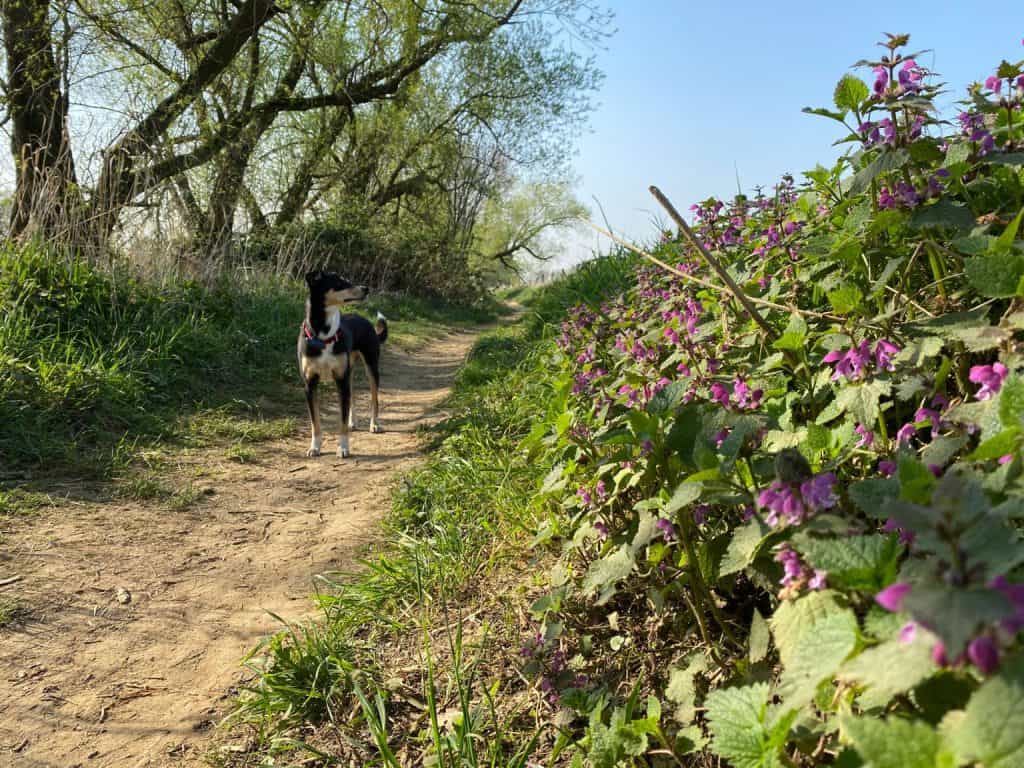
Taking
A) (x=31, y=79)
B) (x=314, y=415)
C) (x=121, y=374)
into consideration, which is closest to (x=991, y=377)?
(x=314, y=415)

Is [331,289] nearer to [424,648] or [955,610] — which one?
[424,648]

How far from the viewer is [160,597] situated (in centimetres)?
307

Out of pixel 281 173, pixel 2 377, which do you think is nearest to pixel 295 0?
pixel 281 173

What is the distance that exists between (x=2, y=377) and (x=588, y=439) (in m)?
4.68

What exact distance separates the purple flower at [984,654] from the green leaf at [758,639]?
817 millimetres

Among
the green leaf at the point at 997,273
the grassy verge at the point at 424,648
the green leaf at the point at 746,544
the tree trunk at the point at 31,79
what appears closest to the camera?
the green leaf at the point at 746,544

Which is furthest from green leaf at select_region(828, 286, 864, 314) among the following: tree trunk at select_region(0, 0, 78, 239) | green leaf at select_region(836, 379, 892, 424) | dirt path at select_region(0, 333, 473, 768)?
tree trunk at select_region(0, 0, 78, 239)

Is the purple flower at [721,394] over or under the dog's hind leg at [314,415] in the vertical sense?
over

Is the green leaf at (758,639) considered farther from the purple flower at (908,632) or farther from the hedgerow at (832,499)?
the purple flower at (908,632)

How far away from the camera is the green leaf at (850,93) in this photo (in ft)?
5.65

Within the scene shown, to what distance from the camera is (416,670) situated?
7.43 ft

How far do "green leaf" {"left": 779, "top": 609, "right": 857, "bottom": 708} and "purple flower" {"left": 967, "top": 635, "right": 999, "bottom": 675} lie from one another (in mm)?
200

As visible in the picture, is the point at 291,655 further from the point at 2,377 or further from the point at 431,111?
the point at 431,111

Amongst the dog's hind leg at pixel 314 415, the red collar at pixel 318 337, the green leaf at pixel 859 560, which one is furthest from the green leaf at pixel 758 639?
the red collar at pixel 318 337
